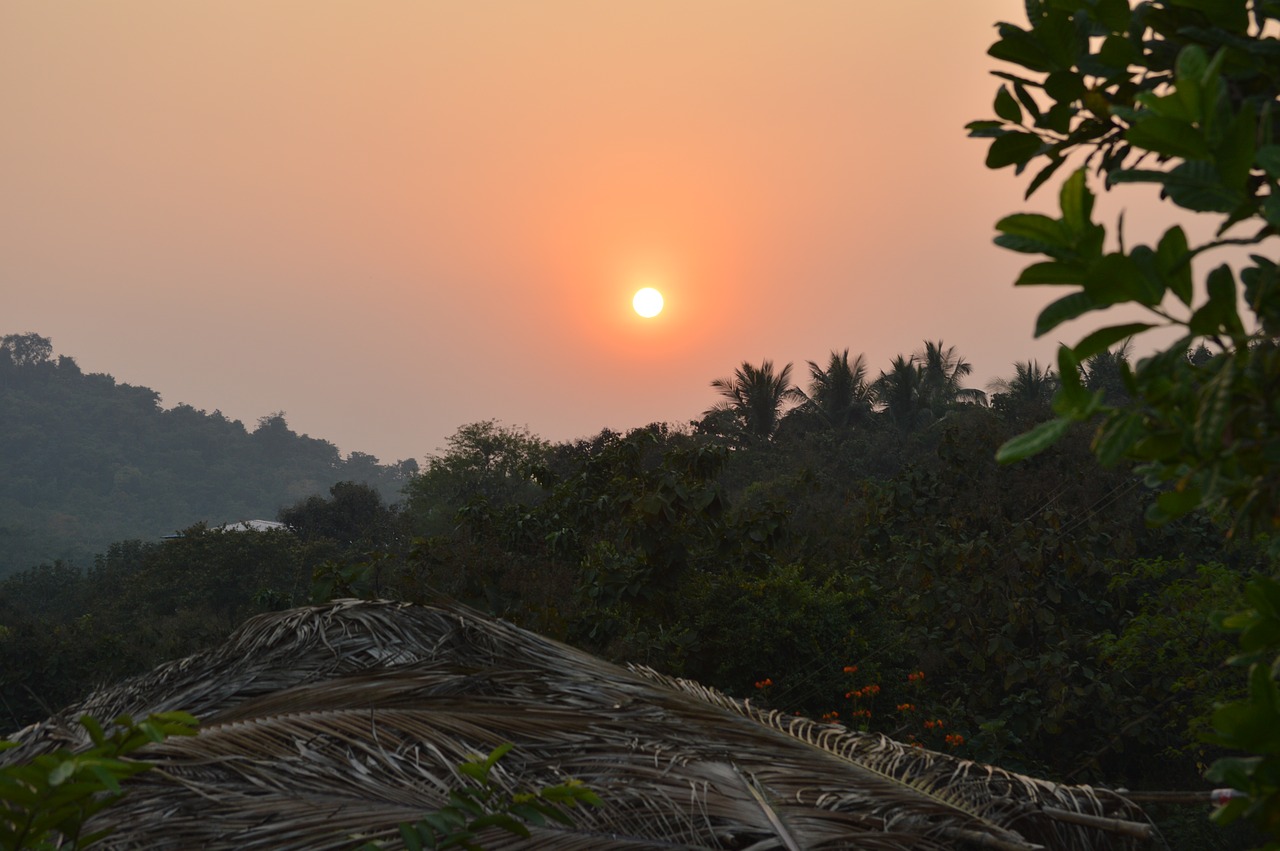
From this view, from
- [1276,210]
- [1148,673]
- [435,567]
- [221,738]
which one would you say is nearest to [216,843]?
[221,738]

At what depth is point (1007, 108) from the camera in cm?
128

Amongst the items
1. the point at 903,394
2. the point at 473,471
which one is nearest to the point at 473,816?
the point at 903,394

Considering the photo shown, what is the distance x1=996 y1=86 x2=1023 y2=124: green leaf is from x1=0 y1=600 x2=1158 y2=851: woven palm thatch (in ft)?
5.71

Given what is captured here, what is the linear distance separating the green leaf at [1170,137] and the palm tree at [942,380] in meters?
29.9

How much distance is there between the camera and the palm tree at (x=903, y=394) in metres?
29.5

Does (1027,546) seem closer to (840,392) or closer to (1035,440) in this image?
(1035,440)

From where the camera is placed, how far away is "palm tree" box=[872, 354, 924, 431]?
2947 cm

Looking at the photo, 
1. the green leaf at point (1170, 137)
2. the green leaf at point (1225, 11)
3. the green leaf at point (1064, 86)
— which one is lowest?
the green leaf at point (1170, 137)

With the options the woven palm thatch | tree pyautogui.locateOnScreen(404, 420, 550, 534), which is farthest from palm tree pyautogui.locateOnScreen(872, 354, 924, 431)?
the woven palm thatch

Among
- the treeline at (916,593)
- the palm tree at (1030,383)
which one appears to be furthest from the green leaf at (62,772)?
the palm tree at (1030,383)

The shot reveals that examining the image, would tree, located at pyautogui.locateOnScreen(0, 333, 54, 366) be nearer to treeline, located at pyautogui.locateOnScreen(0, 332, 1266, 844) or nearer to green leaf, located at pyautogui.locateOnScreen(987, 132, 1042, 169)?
treeline, located at pyautogui.locateOnScreen(0, 332, 1266, 844)

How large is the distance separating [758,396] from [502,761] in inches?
1136

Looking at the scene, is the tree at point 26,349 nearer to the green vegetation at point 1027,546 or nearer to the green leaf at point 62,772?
the green vegetation at point 1027,546

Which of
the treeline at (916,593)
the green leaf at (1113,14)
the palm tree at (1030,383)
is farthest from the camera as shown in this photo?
the palm tree at (1030,383)
